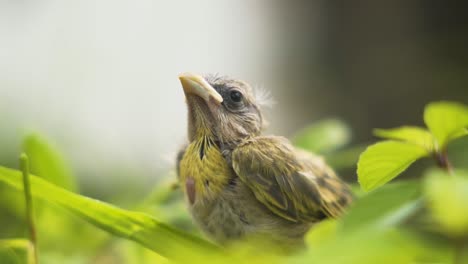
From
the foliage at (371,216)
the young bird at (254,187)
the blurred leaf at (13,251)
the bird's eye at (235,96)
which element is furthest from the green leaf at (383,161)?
the bird's eye at (235,96)

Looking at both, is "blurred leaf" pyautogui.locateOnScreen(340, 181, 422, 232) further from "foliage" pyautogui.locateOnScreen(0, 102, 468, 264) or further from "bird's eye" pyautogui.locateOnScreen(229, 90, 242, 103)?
"bird's eye" pyautogui.locateOnScreen(229, 90, 242, 103)

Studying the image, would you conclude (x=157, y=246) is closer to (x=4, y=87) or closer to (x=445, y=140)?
(x=445, y=140)

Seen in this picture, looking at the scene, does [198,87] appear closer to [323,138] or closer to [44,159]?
[323,138]

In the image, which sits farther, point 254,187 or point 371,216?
point 254,187

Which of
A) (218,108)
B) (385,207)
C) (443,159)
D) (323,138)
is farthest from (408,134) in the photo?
(218,108)

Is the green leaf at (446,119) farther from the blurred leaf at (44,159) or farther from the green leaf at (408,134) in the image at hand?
the blurred leaf at (44,159)

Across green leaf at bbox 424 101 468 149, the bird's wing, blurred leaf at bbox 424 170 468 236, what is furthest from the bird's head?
blurred leaf at bbox 424 170 468 236

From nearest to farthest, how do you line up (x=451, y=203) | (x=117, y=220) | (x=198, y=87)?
1. (x=451, y=203)
2. (x=117, y=220)
3. (x=198, y=87)
